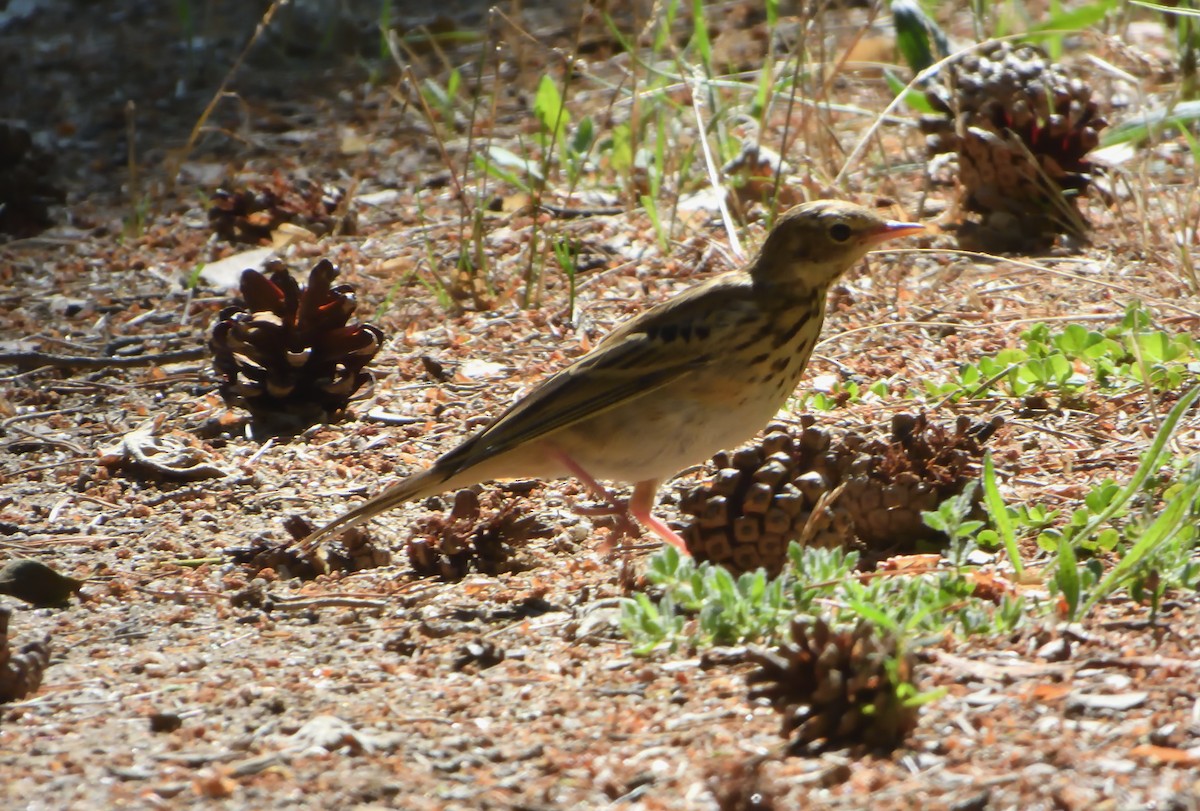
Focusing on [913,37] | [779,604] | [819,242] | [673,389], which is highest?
[913,37]

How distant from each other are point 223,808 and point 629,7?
23.0 ft

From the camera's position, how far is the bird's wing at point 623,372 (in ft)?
13.8

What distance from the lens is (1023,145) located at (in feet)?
19.1

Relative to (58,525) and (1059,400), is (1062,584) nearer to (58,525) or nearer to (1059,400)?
(1059,400)

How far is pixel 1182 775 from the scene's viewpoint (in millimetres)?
2504

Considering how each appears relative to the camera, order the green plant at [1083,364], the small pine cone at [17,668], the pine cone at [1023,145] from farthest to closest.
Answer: the pine cone at [1023,145], the green plant at [1083,364], the small pine cone at [17,668]

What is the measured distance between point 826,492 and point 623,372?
0.70 m

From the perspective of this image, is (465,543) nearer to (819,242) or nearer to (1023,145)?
(819,242)

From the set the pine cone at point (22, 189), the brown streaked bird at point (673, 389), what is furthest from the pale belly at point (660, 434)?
the pine cone at point (22, 189)

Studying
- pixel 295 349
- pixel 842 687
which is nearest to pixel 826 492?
pixel 842 687

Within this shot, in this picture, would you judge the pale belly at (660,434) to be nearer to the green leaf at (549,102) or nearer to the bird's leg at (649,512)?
the bird's leg at (649,512)

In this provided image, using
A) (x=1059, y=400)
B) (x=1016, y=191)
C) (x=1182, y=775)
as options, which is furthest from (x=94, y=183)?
(x=1182, y=775)

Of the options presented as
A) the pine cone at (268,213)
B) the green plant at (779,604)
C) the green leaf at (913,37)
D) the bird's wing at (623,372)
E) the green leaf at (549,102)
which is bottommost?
the green plant at (779,604)

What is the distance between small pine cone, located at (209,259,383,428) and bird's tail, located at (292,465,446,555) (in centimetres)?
113
